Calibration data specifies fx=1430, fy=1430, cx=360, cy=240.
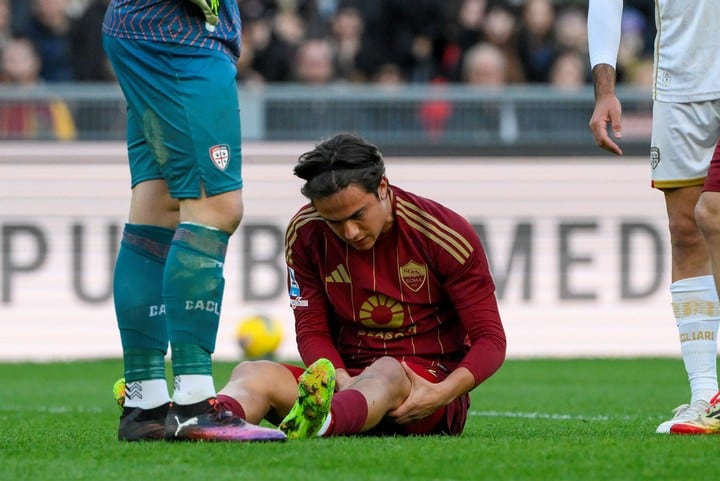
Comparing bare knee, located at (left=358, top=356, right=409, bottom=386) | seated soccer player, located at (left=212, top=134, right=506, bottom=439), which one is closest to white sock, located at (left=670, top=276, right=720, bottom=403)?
seated soccer player, located at (left=212, top=134, right=506, bottom=439)

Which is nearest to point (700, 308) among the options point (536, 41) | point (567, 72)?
point (567, 72)

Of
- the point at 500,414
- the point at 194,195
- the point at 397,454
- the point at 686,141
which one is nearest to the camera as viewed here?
the point at 397,454

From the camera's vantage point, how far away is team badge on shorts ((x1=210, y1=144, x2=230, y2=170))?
4383 millimetres

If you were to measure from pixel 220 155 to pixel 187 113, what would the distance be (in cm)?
16

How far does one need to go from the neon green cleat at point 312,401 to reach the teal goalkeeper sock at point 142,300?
0.53 meters

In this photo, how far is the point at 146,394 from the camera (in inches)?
181

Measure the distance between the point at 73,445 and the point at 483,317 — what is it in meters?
1.41

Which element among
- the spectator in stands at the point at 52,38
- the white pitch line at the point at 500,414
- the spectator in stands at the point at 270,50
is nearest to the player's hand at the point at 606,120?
the white pitch line at the point at 500,414

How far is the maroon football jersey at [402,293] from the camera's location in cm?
482

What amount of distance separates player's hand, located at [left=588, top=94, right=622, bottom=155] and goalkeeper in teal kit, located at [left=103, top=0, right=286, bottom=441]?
1.32 metres

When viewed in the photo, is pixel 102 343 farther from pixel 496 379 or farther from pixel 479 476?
pixel 479 476

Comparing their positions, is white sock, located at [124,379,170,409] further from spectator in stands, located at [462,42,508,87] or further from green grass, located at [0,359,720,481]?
spectator in stands, located at [462,42,508,87]

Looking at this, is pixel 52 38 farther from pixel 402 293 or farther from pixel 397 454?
pixel 397 454

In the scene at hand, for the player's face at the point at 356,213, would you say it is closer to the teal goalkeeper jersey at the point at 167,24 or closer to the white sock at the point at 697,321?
the teal goalkeeper jersey at the point at 167,24
